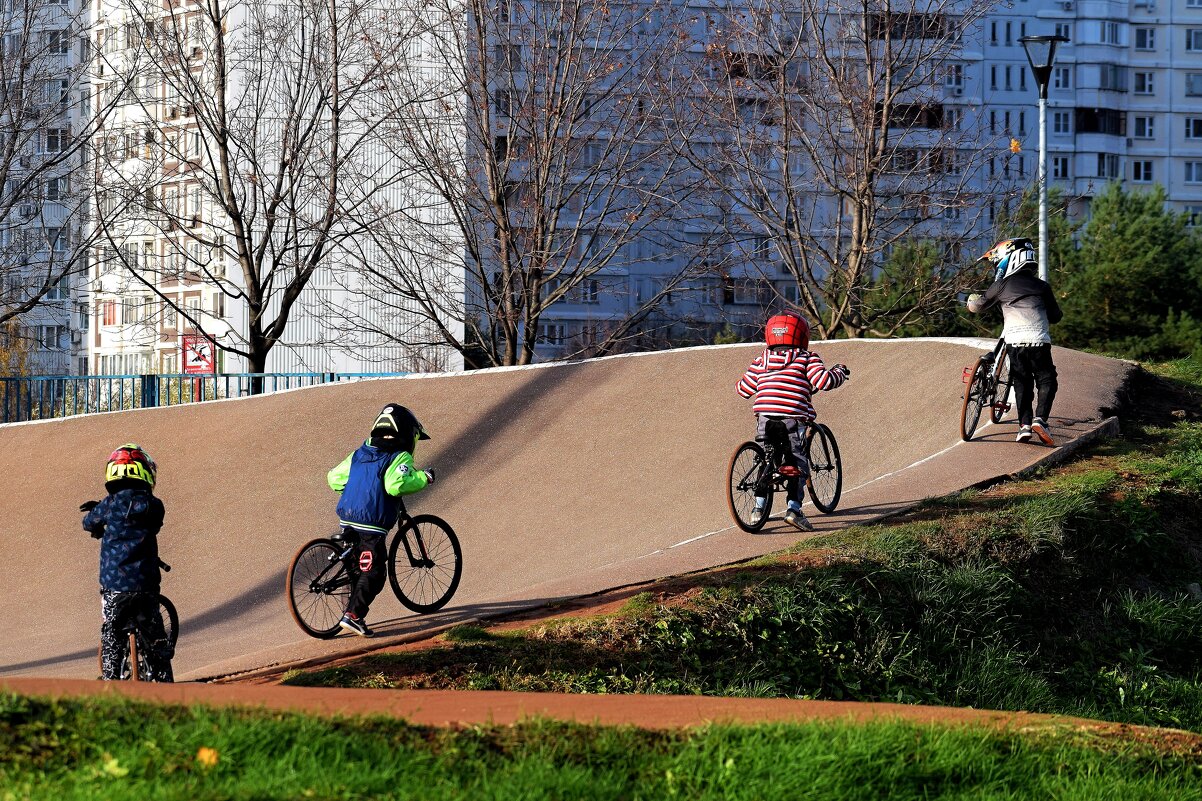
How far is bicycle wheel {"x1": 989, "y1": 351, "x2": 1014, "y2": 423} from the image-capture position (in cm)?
1365

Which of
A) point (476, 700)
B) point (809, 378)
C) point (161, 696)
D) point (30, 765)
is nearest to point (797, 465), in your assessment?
point (809, 378)

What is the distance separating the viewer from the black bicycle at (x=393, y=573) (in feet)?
Result: 31.3

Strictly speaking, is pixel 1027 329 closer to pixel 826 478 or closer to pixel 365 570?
pixel 826 478

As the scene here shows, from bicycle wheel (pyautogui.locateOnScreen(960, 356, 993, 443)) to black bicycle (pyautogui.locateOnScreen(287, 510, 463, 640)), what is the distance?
5810 mm

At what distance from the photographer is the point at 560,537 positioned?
1350 centimetres

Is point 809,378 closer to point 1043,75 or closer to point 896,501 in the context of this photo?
point 896,501

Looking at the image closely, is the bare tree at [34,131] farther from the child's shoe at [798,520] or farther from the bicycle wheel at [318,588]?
the child's shoe at [798,520]

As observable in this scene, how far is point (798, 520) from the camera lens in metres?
11.2

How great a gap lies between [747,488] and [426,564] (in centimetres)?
271

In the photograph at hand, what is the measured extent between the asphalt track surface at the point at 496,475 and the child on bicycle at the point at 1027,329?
411mm

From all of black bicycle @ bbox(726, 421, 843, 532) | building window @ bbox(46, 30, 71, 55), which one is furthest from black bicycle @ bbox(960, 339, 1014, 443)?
building window @ bbox(46, 30, 71, 55)

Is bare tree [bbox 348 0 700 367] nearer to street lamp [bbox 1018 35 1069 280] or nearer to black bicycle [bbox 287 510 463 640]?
street lamp [bbox 1018 35 1069 280]

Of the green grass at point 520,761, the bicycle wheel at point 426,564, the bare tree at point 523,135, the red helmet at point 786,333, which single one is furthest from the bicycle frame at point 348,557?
the bare tree at point 523,135

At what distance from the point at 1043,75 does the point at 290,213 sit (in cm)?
1395
